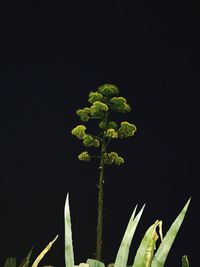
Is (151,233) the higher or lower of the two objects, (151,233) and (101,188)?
the lower

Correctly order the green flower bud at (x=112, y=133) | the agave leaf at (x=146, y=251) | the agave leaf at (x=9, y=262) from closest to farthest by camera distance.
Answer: the agave leaf at (x=146, y=251)
the agave leaf at (x=9, y=262)
the green flower bud at (x=112, y=133)

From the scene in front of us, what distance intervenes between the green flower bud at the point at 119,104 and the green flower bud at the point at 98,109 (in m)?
0.06

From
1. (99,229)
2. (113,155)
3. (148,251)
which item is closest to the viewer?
(148,251)

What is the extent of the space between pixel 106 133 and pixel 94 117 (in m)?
0.12

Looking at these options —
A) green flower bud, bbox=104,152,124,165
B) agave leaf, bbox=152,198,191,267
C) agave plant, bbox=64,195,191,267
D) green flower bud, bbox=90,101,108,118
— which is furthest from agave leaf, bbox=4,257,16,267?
green flower bud, bbox=90,101,108,118

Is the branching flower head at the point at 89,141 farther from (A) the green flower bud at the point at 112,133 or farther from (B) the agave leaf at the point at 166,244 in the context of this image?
(B) the agave leaf at the point at 166,244

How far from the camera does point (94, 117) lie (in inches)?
97.6

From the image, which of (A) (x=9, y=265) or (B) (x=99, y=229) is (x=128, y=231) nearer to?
(A) (x=9, y=265)

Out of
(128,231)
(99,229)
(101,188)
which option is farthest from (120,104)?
(128,231)

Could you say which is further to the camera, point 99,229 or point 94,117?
point 94,117

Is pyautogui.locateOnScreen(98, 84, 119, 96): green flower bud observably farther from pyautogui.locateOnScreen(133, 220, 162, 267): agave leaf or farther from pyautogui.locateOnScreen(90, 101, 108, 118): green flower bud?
pyautogui.locateOnScreen(133, 220, 162, 267): agave leaf

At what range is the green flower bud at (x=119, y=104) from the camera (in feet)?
8.03

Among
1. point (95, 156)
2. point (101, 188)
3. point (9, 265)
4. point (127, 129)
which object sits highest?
point (127, 129)

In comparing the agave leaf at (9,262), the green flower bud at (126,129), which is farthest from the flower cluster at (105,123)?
the agave leaf at (9,262)
